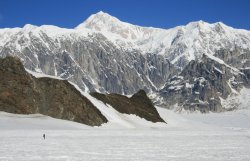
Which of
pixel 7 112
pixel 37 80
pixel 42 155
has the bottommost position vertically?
pixel 42 155

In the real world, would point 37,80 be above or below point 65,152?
above

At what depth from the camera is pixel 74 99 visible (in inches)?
3760

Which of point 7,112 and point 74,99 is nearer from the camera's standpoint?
point 7,112

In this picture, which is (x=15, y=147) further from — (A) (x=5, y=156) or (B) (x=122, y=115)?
(B) (x=122, y=115)

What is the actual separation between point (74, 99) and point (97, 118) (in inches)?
262

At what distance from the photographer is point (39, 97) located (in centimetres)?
8812

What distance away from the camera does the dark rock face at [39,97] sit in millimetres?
83312

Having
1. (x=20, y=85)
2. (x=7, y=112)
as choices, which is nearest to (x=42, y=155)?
(x=7, y=112)

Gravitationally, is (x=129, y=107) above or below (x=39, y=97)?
below

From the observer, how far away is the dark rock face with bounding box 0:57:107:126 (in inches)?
3280

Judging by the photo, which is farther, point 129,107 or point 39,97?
point 129,107

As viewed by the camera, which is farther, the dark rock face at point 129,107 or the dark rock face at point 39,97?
the dark rock face at point 129,107

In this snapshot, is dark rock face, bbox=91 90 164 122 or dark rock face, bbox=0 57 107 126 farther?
dark rock face, bbox=91 90 164 122

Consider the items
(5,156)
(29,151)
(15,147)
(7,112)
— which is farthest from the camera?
(7,112)
